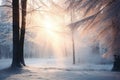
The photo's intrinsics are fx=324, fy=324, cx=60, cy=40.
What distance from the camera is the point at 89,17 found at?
643 inches

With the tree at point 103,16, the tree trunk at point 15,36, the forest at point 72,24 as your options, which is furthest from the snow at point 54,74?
the tree at point 103,16

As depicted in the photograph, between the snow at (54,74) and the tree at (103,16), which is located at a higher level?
the tree at (103,16)

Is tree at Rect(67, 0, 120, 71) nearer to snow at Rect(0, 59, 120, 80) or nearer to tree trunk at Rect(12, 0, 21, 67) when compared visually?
snow at Rect(0, 59, 120, 80)

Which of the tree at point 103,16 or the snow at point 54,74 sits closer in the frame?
the tree at point 103,16

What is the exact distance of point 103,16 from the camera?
50.2ft

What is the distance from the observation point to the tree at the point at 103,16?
46.9ft

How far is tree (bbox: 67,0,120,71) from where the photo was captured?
46.9 ft

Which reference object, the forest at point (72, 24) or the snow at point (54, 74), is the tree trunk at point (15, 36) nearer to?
the forest at point (72, 24)

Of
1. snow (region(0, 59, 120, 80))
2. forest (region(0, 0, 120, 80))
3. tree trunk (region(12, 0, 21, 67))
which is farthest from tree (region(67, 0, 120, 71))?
tree trunk (region(12, 0, 21, 67))

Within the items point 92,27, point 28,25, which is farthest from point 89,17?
point 28,25

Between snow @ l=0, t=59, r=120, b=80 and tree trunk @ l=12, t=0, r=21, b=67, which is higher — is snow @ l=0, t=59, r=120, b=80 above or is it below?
below

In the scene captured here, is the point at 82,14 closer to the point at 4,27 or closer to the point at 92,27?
the point at 92,27

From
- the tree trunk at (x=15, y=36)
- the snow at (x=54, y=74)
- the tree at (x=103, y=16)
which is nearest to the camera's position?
the tree at (x=103, y=16)

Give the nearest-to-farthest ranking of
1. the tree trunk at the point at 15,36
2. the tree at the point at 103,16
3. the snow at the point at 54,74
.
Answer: the tree at the point at 103,16, the snow at the point at 54,74, the tree trunk at the point at 15,36
